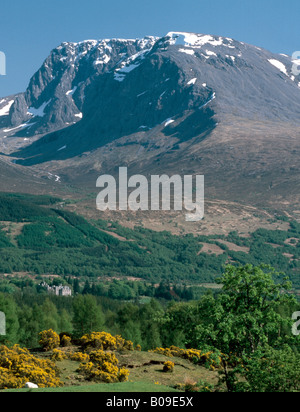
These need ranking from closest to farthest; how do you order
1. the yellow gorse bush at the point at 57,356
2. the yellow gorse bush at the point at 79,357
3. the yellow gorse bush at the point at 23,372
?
1. the yellow gorse bush at the point at 23,372
2. the yellow gorse bush at the point at 57,356
3. the yellow gorse bush at the point at 79,357

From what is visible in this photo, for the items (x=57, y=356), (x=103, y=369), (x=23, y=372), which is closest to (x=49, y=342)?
(x=57, y=356)

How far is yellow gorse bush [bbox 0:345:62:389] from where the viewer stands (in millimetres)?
41281

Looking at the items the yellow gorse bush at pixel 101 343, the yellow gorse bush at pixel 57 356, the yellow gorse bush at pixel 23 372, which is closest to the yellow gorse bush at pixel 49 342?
the yellow gorse bush at pixel 101 343

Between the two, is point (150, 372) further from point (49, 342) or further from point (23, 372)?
point (23, 372)

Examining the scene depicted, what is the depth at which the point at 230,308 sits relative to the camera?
41.1 metres

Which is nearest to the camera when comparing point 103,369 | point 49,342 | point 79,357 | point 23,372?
point 23,372

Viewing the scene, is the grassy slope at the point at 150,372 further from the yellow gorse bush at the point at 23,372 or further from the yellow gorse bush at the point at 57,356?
the yellow gorse bush at the point at 23,372

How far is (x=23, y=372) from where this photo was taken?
43.2 meters

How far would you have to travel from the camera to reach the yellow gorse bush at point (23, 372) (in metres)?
41.3

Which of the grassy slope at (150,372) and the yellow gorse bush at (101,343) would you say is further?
the yellow gorse bush at (101,343)

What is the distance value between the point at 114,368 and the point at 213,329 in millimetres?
12424

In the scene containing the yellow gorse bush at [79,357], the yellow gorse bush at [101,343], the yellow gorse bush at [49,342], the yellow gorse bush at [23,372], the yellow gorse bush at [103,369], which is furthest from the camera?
the yellow gorse bush at [49,342]
